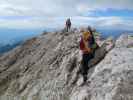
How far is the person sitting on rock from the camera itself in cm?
2784

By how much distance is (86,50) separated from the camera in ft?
91.6

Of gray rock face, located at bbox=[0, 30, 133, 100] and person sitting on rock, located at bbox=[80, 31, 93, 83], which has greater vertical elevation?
person sitting on rock, located at bbox=[80, 31, 93, 83]

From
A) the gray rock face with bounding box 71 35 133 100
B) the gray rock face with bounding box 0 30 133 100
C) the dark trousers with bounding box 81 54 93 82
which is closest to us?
the gray rock face with bounding box 71 35 133 100

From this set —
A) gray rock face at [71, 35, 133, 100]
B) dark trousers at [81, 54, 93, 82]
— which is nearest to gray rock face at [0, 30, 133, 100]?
gray rock face at [71, 35, 133, 100]

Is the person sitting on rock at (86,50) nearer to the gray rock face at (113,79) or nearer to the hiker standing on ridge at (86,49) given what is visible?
the hiker standing on ridge at (86,49)

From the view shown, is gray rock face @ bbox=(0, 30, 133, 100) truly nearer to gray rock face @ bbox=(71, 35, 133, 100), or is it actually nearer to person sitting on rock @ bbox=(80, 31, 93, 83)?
gray rock face @ bbox=(71, 35, 133, 100)

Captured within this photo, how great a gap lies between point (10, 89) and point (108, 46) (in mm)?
16895

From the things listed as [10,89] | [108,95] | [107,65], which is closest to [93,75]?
[107,65]

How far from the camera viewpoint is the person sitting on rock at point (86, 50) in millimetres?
27841

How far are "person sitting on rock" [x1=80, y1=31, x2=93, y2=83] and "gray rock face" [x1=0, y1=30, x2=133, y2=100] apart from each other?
1.95ft

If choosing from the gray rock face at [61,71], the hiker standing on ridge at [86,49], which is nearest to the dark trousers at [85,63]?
the hiker standing on ridge at [86,49]

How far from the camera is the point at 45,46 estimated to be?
161 feet

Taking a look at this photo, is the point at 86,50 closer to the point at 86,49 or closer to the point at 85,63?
the point at 86,49

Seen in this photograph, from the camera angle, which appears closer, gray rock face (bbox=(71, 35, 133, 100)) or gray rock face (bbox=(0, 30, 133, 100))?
gray rock face (bbox=(71, 35, 133, 100))
